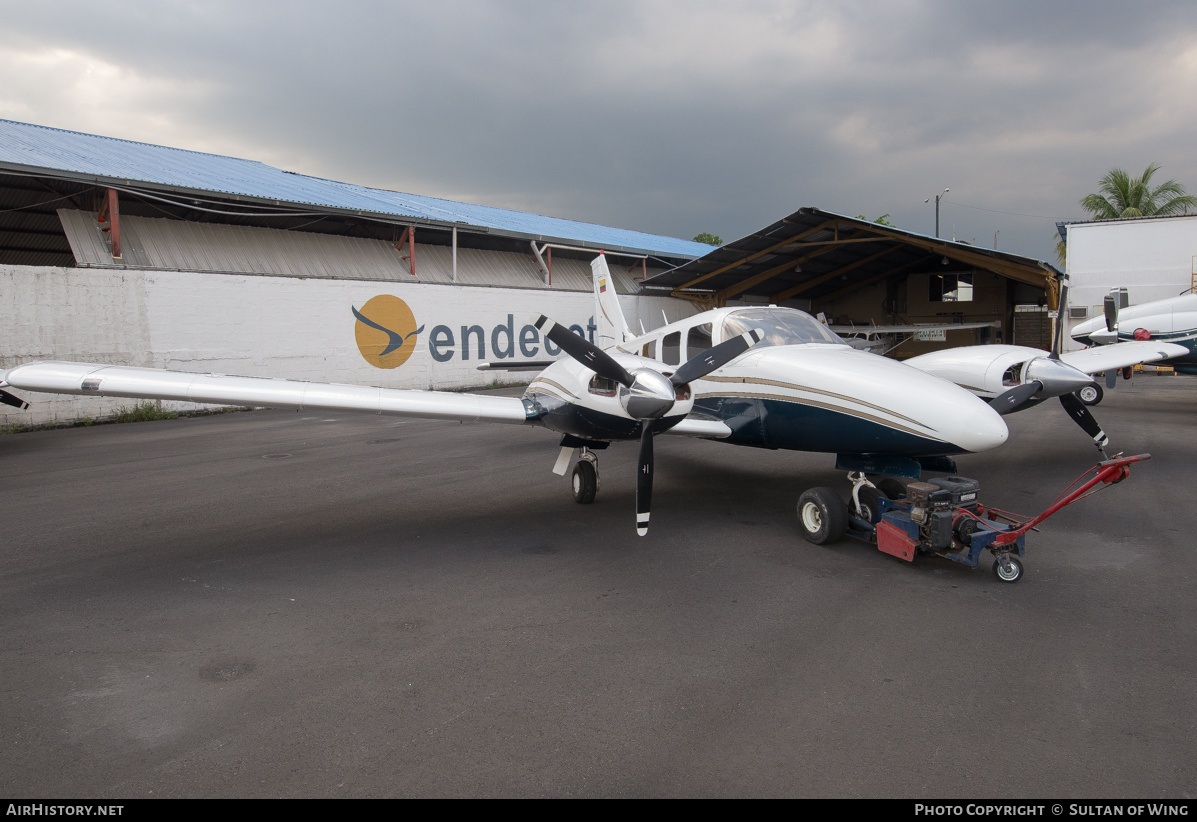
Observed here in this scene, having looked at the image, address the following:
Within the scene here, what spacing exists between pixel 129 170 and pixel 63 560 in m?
16.5

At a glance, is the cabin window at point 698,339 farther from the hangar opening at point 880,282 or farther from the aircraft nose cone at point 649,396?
the hangar opening at point 880,282

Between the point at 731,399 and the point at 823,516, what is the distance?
1899 millimetres

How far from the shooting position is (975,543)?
18.2 feet

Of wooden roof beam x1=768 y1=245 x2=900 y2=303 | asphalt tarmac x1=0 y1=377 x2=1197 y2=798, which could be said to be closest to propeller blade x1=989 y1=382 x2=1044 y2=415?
asphalt tarmac x1=0 y1=377 x2=1197 y2=798

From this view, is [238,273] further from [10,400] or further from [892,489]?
[892,489]

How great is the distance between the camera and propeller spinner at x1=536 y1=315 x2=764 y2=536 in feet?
21.4

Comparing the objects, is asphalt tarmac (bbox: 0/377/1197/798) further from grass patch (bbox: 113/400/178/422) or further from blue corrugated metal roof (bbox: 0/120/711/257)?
blue corrugated metal roof (bbox: 0/120/711/257)

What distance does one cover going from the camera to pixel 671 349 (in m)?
8.98

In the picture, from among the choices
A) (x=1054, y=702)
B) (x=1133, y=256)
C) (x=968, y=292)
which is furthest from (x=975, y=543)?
(x=968, y=292)

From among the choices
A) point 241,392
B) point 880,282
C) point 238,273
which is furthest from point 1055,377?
point 880,282

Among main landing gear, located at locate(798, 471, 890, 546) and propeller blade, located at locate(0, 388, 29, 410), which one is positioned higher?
propeller blade, located at locate(0, 388, 29, 410)

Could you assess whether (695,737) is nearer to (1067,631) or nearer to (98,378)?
(1067,631)

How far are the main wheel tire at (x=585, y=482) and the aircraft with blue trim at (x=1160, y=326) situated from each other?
13.4m

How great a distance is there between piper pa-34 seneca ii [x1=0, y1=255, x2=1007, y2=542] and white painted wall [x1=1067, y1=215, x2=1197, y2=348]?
25828 mm
